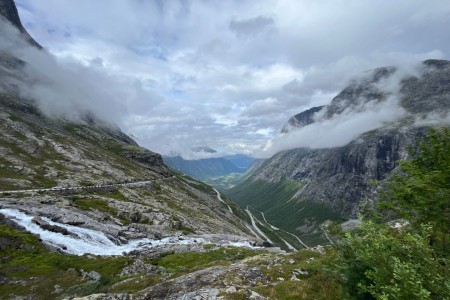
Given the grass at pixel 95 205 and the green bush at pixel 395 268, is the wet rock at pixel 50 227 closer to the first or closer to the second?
the grass at pixel 95 205

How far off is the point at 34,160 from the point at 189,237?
135 meters

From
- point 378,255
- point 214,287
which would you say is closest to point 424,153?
point 378,255

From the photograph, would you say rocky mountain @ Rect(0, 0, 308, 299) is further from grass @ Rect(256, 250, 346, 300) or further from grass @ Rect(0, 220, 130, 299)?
grass @ Rect(256, 250, 346, 300)

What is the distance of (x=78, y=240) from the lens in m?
82.4

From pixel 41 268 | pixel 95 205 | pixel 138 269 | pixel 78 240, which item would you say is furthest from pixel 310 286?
pixel 95 205

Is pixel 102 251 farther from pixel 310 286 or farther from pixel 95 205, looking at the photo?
pixel 310 286

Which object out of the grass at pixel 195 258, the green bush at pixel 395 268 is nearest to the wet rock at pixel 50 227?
the grass at pixel 195 258

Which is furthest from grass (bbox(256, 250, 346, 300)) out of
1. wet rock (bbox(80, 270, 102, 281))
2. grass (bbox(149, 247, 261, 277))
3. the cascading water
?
the cascading water

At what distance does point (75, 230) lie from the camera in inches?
3469

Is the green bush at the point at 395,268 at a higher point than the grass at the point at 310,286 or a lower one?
higher

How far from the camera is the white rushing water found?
77688mm

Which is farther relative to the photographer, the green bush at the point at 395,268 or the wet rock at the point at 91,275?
the wet rock at the point at 91,275

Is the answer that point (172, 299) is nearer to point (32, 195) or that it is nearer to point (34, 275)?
point (34, 275)

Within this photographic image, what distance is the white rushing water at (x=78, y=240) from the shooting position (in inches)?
3059
